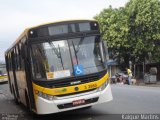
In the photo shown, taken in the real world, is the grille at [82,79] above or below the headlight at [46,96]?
above

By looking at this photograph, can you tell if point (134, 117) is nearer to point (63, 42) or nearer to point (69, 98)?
point (69, 98)

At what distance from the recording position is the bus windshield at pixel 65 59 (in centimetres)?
1173

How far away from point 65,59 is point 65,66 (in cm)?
21

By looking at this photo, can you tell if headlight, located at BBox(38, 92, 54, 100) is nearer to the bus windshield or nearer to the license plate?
the bus windshield

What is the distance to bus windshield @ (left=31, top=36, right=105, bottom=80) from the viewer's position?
38.5 ft

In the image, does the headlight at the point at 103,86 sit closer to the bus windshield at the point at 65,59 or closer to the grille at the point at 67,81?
the grille at the point at 67,81

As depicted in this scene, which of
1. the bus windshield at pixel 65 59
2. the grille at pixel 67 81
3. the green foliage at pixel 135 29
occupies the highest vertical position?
the bus windshield at pixel 65 59

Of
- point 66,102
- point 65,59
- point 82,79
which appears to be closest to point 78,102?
point 66,102

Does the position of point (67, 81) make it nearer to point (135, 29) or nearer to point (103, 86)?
point (103, 86)

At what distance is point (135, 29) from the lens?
141ft

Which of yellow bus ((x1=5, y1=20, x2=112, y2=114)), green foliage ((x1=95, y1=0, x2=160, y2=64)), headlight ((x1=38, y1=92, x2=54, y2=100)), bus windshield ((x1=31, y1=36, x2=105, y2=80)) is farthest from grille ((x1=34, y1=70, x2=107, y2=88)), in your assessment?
green foliage ((x1=95, y1=0, x2=160, y2=64))

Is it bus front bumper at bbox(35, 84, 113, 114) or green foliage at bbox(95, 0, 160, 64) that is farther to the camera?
green foliage at bbox(95, 0, 160, 64)

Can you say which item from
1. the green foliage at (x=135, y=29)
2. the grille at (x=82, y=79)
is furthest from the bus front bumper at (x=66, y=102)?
the green foliage at (x=135, y=29)

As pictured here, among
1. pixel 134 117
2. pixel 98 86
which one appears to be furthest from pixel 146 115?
pixel 98 86
